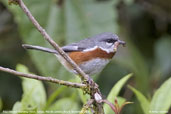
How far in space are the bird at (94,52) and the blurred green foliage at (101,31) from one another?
584 mm

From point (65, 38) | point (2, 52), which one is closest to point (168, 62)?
point (65, 38)

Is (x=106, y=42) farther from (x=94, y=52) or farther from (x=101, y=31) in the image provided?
(x=101, y=31)

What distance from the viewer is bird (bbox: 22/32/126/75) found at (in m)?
3.20

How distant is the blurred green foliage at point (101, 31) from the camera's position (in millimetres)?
4059

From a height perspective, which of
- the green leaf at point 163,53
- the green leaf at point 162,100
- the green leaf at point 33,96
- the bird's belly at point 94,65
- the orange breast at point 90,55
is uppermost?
the green leaf at point 163,53

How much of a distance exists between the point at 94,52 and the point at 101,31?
3.07 ft

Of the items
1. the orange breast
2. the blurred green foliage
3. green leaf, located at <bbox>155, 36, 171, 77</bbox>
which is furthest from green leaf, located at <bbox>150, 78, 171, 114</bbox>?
green leaf, located at <bbox>155, 36, 171, 77</bbox>

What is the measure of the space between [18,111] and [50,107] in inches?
11.9

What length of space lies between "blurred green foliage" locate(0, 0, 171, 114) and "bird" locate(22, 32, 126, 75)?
23.0 inches

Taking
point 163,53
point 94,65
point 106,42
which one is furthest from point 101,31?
point 163,53

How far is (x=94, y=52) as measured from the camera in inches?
128

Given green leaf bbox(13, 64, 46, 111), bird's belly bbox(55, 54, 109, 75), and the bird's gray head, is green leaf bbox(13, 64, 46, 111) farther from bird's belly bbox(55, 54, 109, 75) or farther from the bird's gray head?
the bird's gray head

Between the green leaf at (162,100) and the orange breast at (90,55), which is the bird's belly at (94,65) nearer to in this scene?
the orange breast at (90,55)

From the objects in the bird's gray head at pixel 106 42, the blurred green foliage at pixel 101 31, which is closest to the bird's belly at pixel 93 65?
the bird's gray head at pixel 106 42
